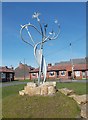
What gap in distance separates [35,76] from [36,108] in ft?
181

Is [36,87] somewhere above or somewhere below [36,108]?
above

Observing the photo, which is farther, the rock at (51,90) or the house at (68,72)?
the house at (68,72)

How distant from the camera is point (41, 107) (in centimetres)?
1234

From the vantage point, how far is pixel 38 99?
43.8 feet

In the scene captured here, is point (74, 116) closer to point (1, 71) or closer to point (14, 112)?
point (14, 112)

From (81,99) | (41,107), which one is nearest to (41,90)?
(41,107)

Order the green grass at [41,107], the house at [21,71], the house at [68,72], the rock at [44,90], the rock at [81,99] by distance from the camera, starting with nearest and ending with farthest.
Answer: the green grass at [41,107] < the rock at [81,99] < the rock at [44,90] < the house at [68,72] < the house at [21,71]

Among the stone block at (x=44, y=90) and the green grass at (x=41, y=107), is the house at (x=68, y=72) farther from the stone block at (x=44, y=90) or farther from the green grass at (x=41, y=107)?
the green grass at (x=41, y=107)

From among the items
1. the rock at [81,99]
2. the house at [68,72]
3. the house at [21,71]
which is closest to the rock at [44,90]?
the rock at [81,99]

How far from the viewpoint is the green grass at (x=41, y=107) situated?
11.6m

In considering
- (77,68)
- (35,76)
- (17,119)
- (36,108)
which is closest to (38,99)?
(36,108)

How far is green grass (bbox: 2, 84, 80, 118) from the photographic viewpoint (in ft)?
38.2

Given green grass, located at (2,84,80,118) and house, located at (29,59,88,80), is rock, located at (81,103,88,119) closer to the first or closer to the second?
green grass, located at (2,84,80,118)

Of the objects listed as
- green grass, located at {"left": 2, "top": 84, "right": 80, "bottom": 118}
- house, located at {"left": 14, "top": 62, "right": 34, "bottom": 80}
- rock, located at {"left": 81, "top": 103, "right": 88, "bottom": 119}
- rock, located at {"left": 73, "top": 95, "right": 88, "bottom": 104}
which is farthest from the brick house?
rock, located at {"left": 81, "top": 103, "right": 88, "bottom": 119}
